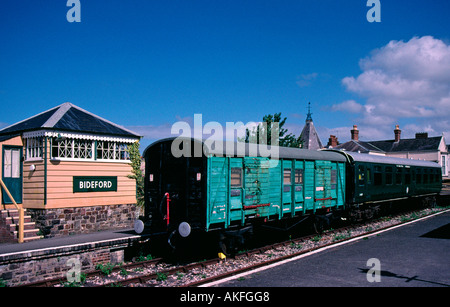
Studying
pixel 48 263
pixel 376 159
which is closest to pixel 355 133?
pixel 376 159

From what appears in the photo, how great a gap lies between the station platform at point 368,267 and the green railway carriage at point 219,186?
1.81m

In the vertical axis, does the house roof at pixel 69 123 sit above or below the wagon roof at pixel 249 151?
above

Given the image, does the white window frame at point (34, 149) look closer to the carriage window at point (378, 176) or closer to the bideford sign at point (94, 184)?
the bideford sign at point (94, 184)

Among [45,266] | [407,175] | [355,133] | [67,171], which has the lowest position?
[45,266]

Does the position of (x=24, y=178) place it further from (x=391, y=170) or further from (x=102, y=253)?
(x=391, y=170)

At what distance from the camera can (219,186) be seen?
9945 mm

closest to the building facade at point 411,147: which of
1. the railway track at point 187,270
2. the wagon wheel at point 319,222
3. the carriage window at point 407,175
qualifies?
the carriage window at point 407,175

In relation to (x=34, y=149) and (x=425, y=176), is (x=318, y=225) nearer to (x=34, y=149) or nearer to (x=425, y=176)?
(x=34, y=149)

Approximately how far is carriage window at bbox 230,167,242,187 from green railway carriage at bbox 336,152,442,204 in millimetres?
7224

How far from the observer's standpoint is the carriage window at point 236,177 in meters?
10.4

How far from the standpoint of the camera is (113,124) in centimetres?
1619

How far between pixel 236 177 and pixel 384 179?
10883mm

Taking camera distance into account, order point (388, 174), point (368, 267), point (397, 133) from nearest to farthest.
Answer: point (368, 267)
point (388, 174)
point (397, 133)
